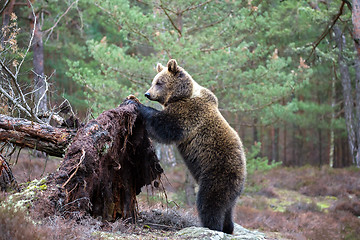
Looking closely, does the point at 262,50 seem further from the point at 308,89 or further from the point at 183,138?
the point at 308,89

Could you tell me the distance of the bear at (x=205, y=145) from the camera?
5375 millimetres

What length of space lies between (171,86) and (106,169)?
193cm

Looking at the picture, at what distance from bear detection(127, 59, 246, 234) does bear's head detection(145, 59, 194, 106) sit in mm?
17

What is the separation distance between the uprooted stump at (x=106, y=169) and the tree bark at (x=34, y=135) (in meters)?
0.67

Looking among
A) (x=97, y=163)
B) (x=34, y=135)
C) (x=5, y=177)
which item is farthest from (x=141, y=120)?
(x=5, y=177)

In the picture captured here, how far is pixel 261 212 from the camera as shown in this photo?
507 inches

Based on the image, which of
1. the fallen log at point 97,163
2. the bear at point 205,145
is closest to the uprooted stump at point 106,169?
the fallen log at point 97,163

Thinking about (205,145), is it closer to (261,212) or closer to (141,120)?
(141,120)

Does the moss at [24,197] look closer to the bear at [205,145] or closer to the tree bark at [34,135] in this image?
the tree bark at [34,135]

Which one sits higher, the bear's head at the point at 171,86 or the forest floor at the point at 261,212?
the bear's head at the point at 171,86

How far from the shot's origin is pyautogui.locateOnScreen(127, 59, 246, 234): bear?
5375 mm

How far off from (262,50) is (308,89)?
43.7 ft

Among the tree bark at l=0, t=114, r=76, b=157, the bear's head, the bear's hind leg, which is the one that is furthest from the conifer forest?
the bear's head

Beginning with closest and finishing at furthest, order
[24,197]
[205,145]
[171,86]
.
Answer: [24,197], [205,145], [171,86]
